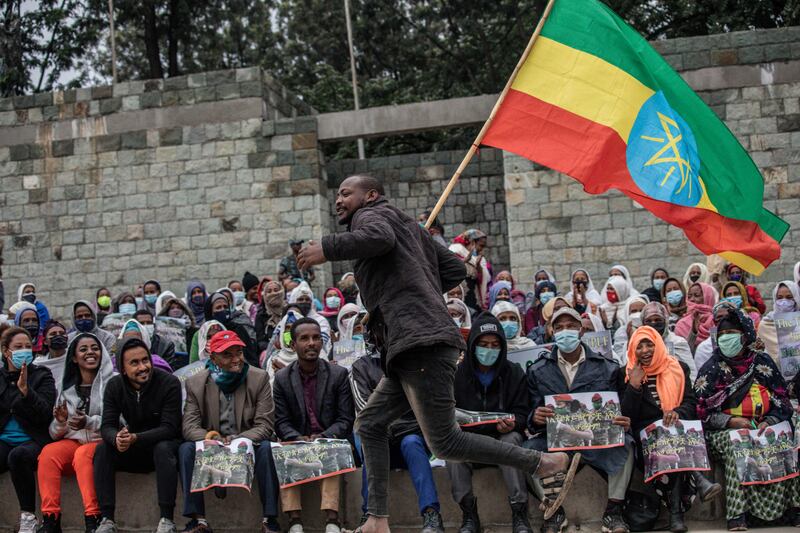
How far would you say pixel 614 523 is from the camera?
7051mm

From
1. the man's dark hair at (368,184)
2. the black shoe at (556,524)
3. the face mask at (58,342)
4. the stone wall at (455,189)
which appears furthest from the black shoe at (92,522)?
the stone wall at (455,189)

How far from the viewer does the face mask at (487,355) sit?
751 centimetres

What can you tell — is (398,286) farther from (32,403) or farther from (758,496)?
(32,403)

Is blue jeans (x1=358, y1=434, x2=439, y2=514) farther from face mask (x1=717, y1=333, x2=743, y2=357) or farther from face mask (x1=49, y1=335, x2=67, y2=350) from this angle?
face mask (x1=49, y1=335, x2=67, y2=350)

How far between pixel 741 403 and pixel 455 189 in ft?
34.9

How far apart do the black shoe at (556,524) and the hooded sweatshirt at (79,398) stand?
326 cm

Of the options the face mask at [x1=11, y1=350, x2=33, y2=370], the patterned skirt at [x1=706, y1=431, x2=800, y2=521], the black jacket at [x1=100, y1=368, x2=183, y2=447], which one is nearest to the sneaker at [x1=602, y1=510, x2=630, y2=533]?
the patterned skirt at [x1=706, y1=431, x2=800, y2=521]

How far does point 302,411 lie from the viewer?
25.3 feet

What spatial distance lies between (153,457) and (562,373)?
2.97m

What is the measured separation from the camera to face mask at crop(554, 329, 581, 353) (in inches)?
301

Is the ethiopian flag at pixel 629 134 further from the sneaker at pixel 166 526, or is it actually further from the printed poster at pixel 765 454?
the sneaker at pixel 166 526

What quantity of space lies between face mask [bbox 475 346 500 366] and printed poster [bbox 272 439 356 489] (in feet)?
3.71

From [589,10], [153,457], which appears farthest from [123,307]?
[589,10]

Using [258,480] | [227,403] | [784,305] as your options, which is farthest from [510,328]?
[784,305]
